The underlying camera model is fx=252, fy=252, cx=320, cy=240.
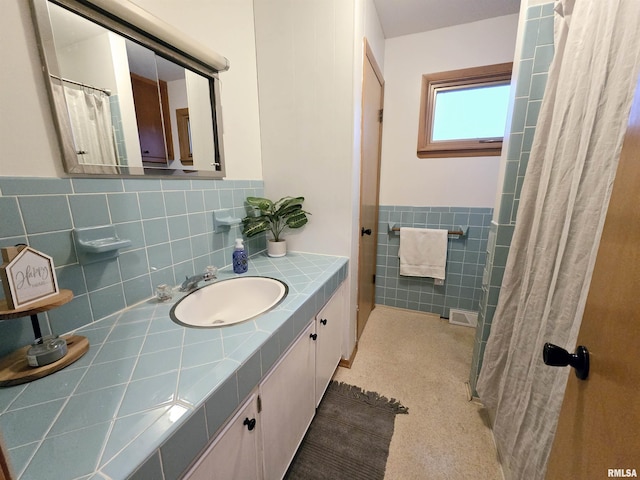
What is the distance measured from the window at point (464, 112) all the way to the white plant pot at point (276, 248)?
5.07ft

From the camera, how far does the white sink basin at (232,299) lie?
3.62ft

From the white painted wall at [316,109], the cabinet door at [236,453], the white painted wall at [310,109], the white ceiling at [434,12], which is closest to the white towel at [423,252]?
the white painted wall at [316,109]

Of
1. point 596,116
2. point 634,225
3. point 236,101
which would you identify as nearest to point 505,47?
point 596,116

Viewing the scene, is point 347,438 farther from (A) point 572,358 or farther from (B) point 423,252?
(B) point 423,252

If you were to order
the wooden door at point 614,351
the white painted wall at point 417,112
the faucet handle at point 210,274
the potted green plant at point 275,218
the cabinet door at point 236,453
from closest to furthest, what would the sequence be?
the wooden door at point 614,351, the cabinet door at point 236,453, the faucet handle at point 210,274, the potted green plant at point 275,218, the white painted wall at point 417,112

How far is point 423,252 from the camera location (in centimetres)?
236

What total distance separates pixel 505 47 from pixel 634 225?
2296 millimetres

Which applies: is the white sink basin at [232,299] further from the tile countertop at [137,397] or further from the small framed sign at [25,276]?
the small framed sign at [25,276]

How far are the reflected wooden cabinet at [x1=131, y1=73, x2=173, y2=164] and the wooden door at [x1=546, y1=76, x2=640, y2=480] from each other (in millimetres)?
1405

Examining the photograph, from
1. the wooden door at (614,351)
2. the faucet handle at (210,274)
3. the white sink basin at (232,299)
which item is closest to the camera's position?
the wooden door at (614,351)

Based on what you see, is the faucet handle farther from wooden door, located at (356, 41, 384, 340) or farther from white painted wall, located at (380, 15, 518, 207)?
white painted wall, located at (380, 15, 518, 207)

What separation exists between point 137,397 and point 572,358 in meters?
0.94

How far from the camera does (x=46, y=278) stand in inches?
26.8

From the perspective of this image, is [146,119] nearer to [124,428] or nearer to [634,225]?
[124,428]
